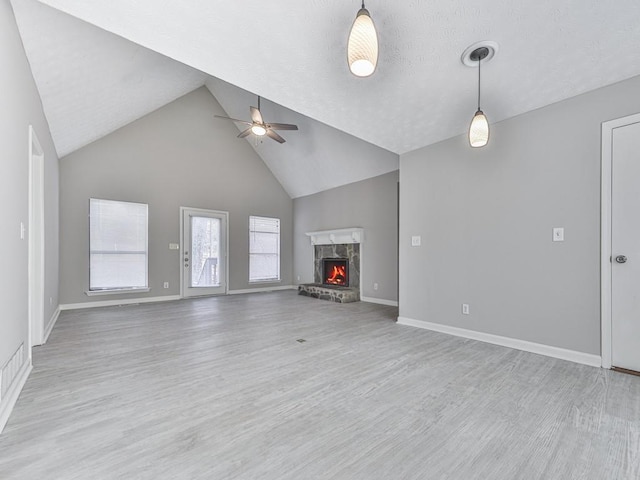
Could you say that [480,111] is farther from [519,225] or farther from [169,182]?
[169,182]

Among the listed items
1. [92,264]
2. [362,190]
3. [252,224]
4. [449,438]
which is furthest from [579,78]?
[92,264]

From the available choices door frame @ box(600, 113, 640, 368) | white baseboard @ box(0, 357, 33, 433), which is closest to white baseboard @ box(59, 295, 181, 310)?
white baseboard @ box(0, 357, 33, 433)

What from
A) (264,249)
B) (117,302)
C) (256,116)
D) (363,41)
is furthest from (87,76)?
(264,249)

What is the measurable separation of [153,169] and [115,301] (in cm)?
269

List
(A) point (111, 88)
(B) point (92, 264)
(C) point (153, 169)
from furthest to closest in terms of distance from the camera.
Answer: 1. (C) point (153, 169)
2. (B) point (92, 264)
3. (A) point (111, 88)

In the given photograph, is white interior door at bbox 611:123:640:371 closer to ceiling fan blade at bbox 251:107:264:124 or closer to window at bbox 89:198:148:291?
ceiling fan blade at bbox 251:107:264:124

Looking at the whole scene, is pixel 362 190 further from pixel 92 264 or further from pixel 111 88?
pixel 92 264

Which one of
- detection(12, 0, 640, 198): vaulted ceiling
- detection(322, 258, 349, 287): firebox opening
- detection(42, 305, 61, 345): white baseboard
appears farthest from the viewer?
detection(322, 258, 349, 287): firebox opening

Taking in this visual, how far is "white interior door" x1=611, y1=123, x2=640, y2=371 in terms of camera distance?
2.48m

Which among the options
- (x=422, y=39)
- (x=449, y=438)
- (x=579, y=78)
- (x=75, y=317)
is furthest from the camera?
(x=75, y=317)

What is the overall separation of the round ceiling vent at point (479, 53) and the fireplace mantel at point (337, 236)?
13.6 feet

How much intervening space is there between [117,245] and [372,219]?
5044mm

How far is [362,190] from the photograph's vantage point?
21.5 feet

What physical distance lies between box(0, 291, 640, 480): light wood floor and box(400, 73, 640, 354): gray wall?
16.8 inches
